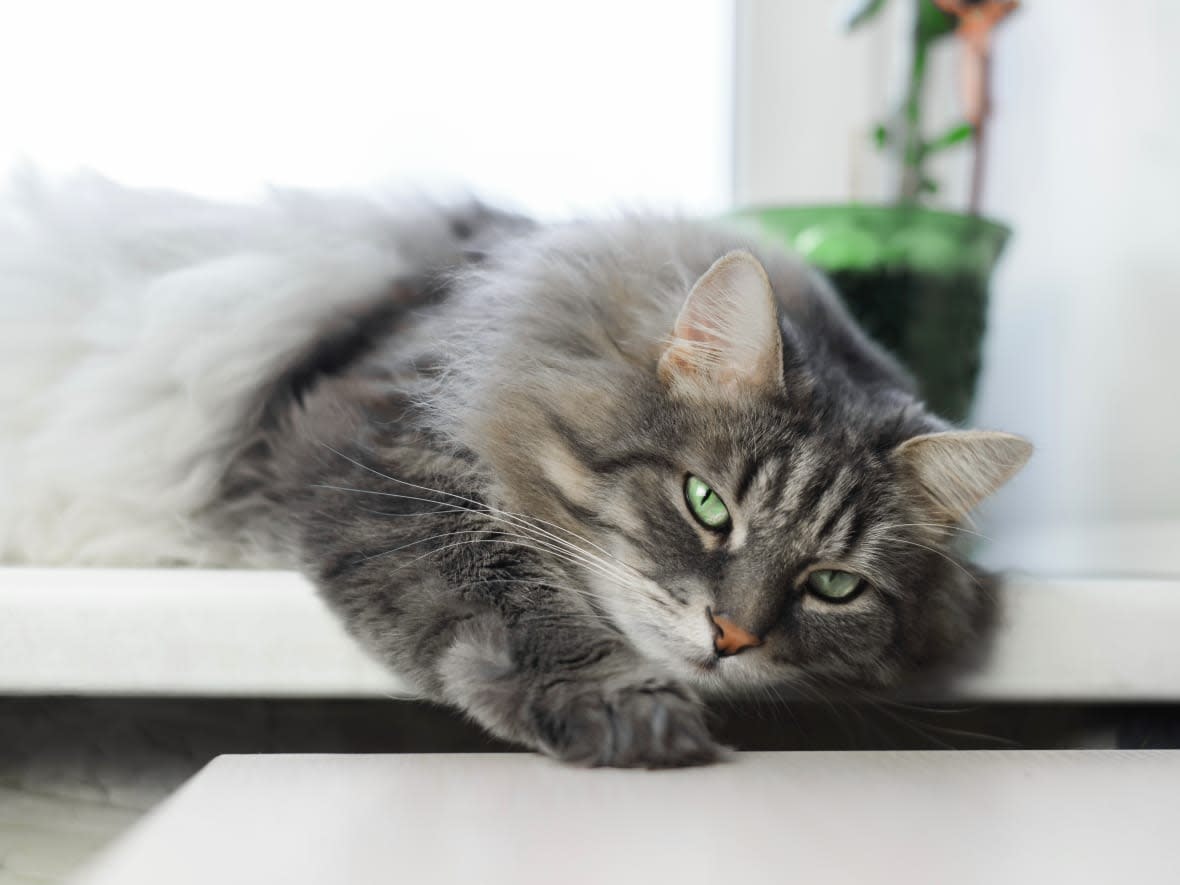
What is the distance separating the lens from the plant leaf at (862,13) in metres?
1.65

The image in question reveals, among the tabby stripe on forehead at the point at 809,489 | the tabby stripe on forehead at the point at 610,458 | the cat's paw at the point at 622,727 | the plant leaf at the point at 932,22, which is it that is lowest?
the cat's paw at the point at 622,727

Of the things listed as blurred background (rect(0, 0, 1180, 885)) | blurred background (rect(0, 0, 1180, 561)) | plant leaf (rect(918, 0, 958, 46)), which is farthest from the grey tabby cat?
plant leaf (rect(918, 0, 958, 46))

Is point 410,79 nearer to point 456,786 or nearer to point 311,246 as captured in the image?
point 311,246

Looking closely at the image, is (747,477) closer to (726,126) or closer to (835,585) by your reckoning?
(835,585)

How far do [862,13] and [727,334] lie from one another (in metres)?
1.00

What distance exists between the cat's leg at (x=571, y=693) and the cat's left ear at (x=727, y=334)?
274mm

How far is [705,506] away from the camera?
36.9 inches

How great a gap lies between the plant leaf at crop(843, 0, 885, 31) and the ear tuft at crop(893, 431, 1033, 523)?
101cm

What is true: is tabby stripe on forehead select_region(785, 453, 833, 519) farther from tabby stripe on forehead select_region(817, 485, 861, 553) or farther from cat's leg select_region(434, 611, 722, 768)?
cat's leg select_region(434, 611, 722, 768)

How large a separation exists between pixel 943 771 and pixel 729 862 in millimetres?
296

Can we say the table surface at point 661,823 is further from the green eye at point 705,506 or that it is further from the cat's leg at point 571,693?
the green eye at point 705,506

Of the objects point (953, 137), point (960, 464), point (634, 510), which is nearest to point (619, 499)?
point (634, 510)

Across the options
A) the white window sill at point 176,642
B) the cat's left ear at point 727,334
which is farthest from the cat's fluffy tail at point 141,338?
the cat's left ear at point 727,334

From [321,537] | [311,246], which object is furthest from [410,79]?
[321,537]
